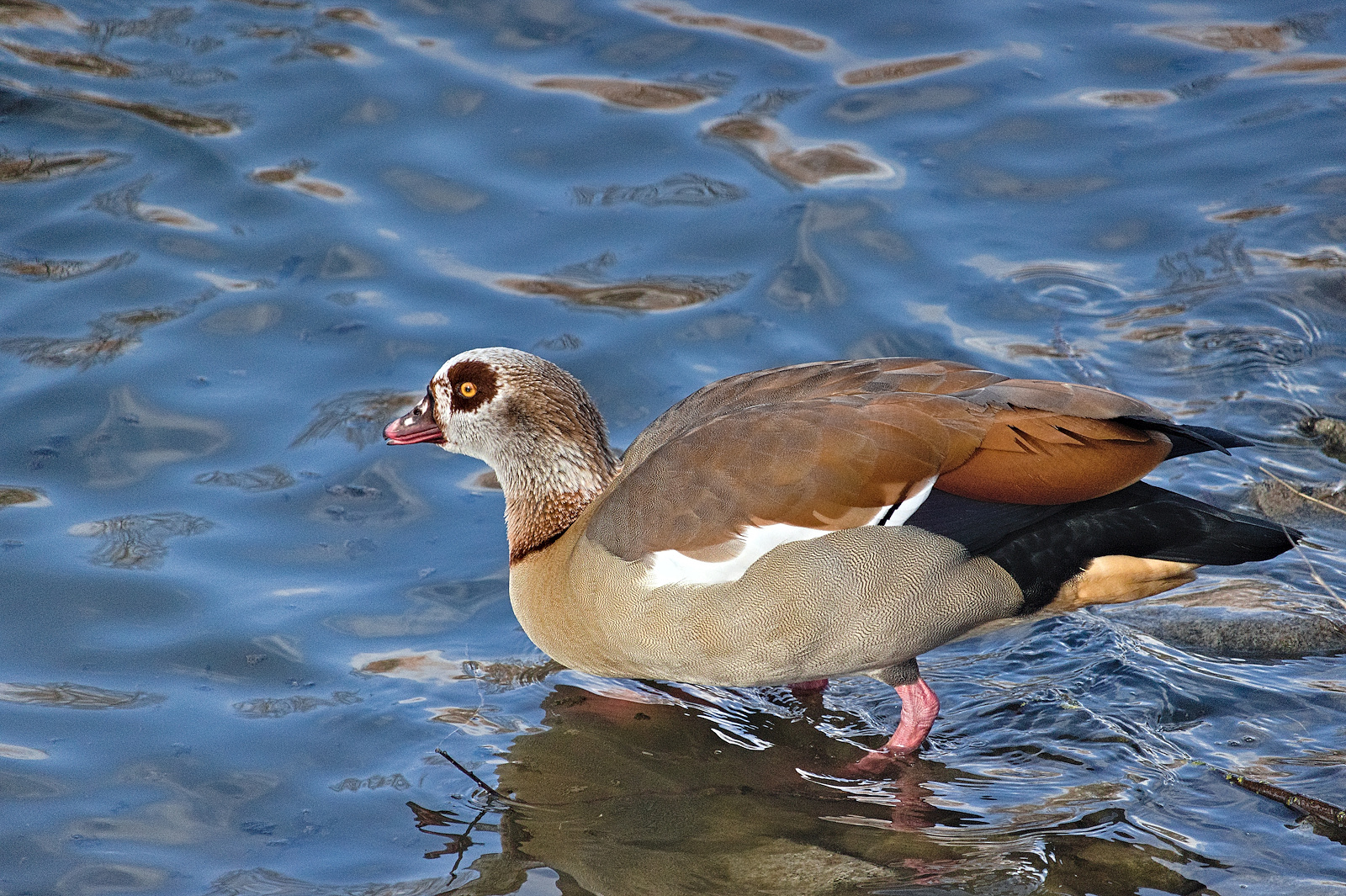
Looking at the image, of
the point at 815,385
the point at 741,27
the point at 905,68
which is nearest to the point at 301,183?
the point at 741,27

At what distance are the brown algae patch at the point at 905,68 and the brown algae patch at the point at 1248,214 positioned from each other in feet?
6.70

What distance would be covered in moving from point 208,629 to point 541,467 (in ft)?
4.63

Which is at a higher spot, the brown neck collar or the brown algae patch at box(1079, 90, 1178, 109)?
the brown algae patch at box(1079, 90, 1178, 109)

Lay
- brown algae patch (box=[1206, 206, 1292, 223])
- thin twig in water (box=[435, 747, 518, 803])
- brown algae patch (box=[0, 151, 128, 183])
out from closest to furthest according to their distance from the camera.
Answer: thin twig in water (box=[435, 747, 518, 803]), brown algae patch (box=[1206, 206, 1292, 223]), brown algae patch (box=[0, 151, 128, 183])

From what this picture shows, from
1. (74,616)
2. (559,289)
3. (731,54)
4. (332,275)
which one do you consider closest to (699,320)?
A: (559,289)

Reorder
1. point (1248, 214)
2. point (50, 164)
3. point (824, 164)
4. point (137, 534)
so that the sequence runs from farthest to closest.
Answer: point (824, 164)
point (50, 164)
point (1248, 214)
point (137, 534)

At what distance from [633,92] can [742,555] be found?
4966 mm

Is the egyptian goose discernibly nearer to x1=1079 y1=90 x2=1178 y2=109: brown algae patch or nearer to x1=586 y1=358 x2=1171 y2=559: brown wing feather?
x1=586 y1=358 x2=1171 y2=559: brown wing feather

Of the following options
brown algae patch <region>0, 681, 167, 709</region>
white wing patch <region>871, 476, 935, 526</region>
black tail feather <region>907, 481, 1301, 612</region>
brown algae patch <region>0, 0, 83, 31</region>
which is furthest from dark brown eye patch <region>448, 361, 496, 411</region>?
brown algae patch <region>0, 0, 83, 31</region>

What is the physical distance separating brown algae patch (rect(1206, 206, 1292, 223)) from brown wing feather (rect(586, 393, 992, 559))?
3809 millimetres

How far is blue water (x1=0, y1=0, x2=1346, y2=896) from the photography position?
464 centimetres

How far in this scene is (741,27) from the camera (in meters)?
9.46

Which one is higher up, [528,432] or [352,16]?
[352,16]

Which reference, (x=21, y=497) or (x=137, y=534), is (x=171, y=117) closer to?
(x=21, y=497)
